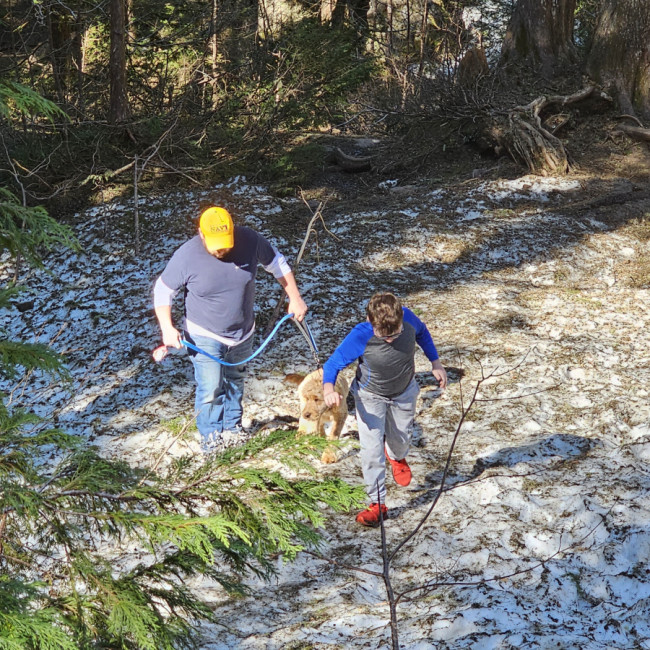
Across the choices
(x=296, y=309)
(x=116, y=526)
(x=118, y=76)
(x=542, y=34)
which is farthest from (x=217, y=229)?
(x=542, y=34)

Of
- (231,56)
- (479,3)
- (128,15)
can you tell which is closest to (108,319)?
(128,15)

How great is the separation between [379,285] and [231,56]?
787cm

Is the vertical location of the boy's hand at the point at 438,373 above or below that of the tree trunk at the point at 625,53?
below

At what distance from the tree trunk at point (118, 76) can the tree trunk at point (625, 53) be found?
28.8 feet

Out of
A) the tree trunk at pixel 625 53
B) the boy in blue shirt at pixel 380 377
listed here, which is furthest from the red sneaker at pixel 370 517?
the tree trunk at pixel 625 53

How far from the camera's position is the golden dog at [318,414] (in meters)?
5.57

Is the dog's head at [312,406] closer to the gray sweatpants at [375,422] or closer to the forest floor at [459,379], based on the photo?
the forest floor at [459,379]

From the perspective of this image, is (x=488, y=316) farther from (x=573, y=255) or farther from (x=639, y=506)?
(x=639, y=506)

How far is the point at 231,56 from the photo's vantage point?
1437 cm

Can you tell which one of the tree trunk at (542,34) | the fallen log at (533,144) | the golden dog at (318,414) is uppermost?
the tree trunk at (542,34)

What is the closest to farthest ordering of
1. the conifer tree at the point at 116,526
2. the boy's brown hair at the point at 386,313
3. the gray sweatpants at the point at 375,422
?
the conifer tree at the point at 116,526 < the boy's brown hair at the point at 386,313 < the gray sweatpants at the point at 375,422

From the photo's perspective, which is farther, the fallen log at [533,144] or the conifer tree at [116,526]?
the fallen log at [533,144]

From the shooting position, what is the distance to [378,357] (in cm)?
467

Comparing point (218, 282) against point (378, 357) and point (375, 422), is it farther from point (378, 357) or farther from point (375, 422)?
point (375, 422)
